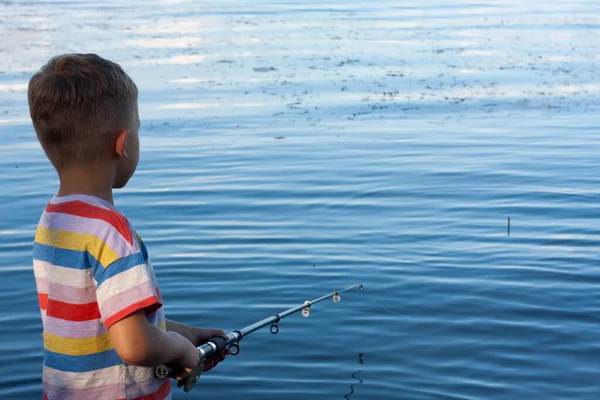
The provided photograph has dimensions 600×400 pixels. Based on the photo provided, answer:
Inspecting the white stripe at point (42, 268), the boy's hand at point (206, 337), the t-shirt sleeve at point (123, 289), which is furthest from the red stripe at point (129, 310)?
the boy's hand at point (206, 337)

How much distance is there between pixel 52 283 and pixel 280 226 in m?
5.76

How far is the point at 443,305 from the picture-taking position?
6.47 meters

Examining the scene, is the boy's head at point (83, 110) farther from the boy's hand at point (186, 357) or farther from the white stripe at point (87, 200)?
the boy's hand at point (186, 357)

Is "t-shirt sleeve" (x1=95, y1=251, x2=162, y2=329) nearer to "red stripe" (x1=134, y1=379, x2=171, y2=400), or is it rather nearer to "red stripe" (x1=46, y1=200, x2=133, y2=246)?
"red stripe" (x1=46, y1=200, x2=133, y2=246)

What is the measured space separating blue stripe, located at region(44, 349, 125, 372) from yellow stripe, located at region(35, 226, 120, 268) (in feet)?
0.85

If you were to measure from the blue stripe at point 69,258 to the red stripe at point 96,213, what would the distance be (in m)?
0.09

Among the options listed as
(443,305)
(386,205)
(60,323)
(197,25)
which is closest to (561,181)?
(386,205)

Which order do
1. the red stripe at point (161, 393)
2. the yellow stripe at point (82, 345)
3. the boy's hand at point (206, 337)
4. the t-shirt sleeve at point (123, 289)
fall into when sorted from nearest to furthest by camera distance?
1. the t-shirt sleeve at point (123, 289)
2. the yellow stripe at point (82, 345)
3. the red stripe at point (161, 393)
4. the boy's hand at point (206, 337)

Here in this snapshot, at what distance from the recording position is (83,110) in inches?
98.1

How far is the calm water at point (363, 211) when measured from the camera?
5.64m

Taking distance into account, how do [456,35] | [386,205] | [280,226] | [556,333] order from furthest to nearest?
1. [456,35]
2. [386,205]
3. [280,226]
4. [556,333]

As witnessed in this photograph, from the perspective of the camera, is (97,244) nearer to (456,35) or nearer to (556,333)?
(556,333)

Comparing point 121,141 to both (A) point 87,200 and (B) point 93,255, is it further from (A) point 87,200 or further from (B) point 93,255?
(B) point 93,255

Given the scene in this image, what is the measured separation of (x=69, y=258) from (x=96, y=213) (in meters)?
0.13
